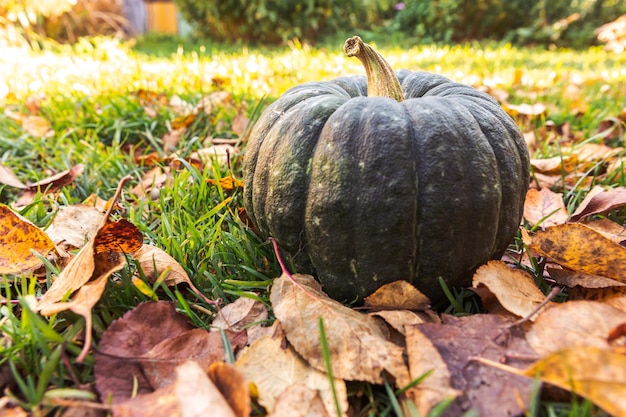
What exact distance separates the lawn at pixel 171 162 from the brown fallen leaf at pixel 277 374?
0.20 ft

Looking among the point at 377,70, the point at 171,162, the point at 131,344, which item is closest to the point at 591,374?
the point at 131,344

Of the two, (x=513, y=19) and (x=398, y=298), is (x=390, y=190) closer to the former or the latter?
(x=398, y=298)

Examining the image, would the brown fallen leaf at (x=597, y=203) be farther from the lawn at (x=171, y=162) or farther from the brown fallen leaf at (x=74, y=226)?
the brown fallen leaf at (x=74, y=226)

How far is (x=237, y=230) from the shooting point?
1.78 metres

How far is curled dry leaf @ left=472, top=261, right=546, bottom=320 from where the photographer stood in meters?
1.24

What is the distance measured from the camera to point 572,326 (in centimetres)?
108

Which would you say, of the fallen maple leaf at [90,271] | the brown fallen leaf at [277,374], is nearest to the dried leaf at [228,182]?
the fallen maple leaf at [90,271]

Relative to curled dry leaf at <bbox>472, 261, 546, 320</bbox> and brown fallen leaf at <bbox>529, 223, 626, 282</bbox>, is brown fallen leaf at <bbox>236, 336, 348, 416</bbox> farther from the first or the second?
brown fallen leaf at <bbox>529, 223, 626, 282</bbox>

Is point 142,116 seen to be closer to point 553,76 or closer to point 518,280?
point 518,280

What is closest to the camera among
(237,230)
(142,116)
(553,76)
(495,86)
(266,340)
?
(266,340)

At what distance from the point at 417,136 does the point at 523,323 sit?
565 millimetres

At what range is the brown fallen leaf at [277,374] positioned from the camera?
1.05m

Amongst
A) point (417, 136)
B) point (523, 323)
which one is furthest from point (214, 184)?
point (523, 323)

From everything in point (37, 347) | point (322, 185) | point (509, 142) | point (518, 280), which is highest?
point (509, 142)
